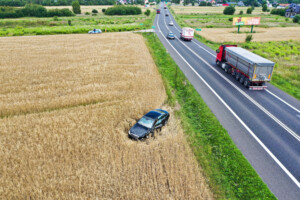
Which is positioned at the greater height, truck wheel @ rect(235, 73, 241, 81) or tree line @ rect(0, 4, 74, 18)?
tree line @ rect(0, 4, 74, 18)

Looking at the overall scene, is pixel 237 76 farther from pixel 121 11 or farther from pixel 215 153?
pixel 121 11

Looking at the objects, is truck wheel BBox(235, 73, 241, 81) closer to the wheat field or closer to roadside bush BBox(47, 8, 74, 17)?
the wheat field

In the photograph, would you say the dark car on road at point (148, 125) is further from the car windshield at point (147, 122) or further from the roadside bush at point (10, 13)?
the roadside bush at point (10, 13)

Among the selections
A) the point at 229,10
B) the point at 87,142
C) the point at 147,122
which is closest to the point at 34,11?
the point at 229,10

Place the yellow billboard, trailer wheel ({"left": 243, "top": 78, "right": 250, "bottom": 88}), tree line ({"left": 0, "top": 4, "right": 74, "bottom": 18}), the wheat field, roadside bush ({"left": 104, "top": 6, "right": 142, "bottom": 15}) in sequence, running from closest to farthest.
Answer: the wheat field, trailer wheel ({"left": 243, "top": 78, "right": 250, "bottom": 88}), the yellow billboard, tree line ({"left": 0, "top": 4, "right": 74, "bottom": 18}), roadside bush ({"left": 104, "top": 6, "right": 142, "bottom": 15})

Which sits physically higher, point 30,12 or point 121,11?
point 121,11

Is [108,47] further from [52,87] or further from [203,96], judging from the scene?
[203,96]

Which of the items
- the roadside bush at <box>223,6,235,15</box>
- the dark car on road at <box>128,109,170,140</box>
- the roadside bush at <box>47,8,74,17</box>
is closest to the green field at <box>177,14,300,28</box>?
the roadside bush at <box>223,6,235,15</box>
